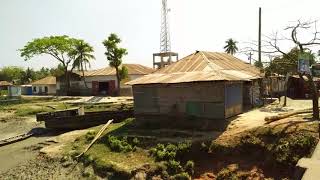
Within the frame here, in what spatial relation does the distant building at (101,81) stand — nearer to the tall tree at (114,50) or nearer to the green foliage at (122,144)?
the tall tree at (114,50)

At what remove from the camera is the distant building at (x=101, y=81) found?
185 ft

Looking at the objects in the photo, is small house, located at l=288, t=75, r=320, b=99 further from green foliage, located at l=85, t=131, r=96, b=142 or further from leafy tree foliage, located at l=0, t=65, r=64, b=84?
leafy tree foliage, located at l=0, t=65, r=64, b=84

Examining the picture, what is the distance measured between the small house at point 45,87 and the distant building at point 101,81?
296 inches

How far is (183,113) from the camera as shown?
75.3ft

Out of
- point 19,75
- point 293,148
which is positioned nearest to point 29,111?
point 293,148

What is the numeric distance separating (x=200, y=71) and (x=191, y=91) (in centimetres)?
180

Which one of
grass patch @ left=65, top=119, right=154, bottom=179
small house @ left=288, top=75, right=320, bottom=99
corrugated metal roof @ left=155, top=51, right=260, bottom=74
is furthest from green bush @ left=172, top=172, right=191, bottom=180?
small house @ left=288, top=75, right=320, bottom=99

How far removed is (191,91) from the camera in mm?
22516

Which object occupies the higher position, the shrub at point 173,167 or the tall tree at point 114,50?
the tall tree at point 114,50

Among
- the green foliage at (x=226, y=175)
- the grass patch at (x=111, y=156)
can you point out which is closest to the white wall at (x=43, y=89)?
the grass patch at (x=111, y=156)

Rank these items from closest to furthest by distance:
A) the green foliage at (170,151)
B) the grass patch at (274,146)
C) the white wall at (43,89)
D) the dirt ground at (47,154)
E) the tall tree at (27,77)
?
the grass patch at (274,146)
the green foliage at (170,151)
the dirt ground at (47,154)
the white wall at (43,89)
the tall tree at (27,77)

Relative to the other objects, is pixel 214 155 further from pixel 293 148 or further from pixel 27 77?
pixel 27 77

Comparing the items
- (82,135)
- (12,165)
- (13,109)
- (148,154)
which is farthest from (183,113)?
(13,109)

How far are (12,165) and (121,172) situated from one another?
712 centimetres
